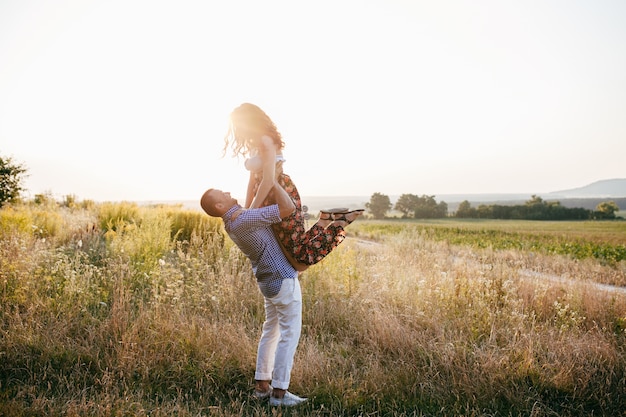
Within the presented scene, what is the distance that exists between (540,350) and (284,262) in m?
2.81

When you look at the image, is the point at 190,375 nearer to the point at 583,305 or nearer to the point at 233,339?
the point at 233,339

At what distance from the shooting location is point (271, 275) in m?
3.27

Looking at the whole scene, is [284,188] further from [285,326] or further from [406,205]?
[406,205]

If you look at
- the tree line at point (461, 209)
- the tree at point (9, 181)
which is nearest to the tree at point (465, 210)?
the tree line at point (461, 209)

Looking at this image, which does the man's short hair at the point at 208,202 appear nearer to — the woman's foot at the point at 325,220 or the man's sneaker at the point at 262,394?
the woman's foot at the point at 325,220

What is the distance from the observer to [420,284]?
5836mm

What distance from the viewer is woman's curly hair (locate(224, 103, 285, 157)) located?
10.7 ft

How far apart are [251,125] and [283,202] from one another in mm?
627

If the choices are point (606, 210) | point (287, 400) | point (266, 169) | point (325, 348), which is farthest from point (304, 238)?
point (606, 210)

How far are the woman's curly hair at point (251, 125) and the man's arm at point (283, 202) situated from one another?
1.19 feet

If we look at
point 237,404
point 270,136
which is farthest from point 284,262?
point 237,404

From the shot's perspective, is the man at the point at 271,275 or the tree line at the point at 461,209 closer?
the man at the point at 271,275

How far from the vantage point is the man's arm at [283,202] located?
316cm

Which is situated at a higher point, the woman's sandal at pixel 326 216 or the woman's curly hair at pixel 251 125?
the woman's curly hair at pixel 251 125
